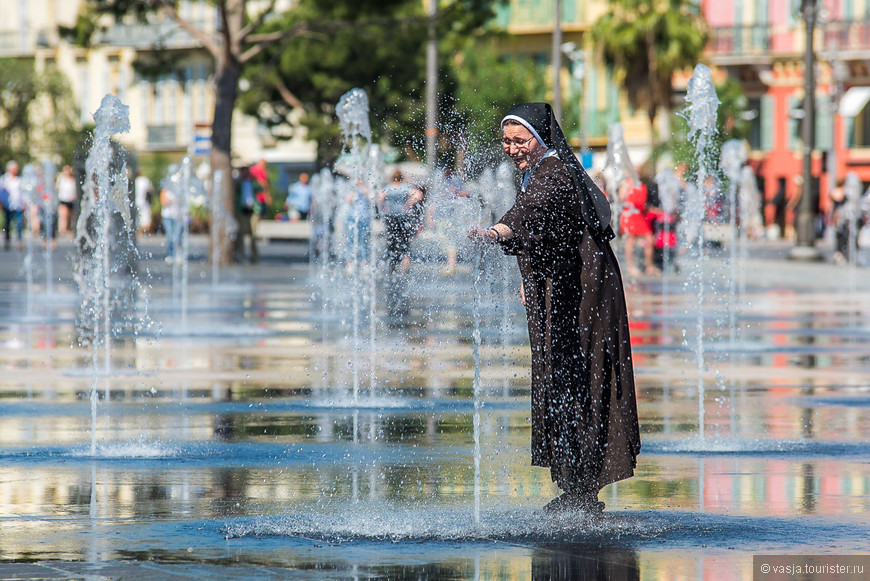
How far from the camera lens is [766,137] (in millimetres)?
63906

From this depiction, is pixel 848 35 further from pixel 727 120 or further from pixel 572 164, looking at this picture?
pixel 572 164

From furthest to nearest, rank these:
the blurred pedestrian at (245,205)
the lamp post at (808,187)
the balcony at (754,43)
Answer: the balcony at (754,43), the lamp post at (808,187), the blurred pedestrian at (245,205)

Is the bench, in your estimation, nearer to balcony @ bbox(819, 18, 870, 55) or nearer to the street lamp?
the street lamp

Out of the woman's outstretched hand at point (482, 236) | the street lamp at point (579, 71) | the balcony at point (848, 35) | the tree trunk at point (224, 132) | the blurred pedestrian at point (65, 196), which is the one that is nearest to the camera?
the woman's outstretched hand at point (482, 236)

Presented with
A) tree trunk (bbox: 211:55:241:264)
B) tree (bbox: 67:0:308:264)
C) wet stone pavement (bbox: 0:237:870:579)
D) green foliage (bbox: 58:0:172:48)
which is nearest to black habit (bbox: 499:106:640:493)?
wet stone pavement (bbox: 0:237:870:579)

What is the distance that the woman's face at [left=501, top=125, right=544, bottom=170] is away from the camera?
6.82m

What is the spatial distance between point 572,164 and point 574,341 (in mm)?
624

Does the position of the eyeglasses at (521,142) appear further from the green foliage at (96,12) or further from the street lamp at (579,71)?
the street lamp at (579,71)

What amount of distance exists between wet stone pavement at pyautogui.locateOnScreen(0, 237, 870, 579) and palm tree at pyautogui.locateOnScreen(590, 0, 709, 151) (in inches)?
1606

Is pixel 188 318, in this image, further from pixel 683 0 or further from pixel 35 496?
pixel 683 0

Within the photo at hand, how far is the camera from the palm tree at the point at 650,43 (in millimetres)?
58344

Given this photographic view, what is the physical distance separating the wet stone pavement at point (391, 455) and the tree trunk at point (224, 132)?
1229cm

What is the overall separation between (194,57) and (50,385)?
60.0 m

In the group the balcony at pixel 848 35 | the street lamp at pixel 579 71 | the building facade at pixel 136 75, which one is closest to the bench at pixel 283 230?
the street lamp at pixel 579 71
